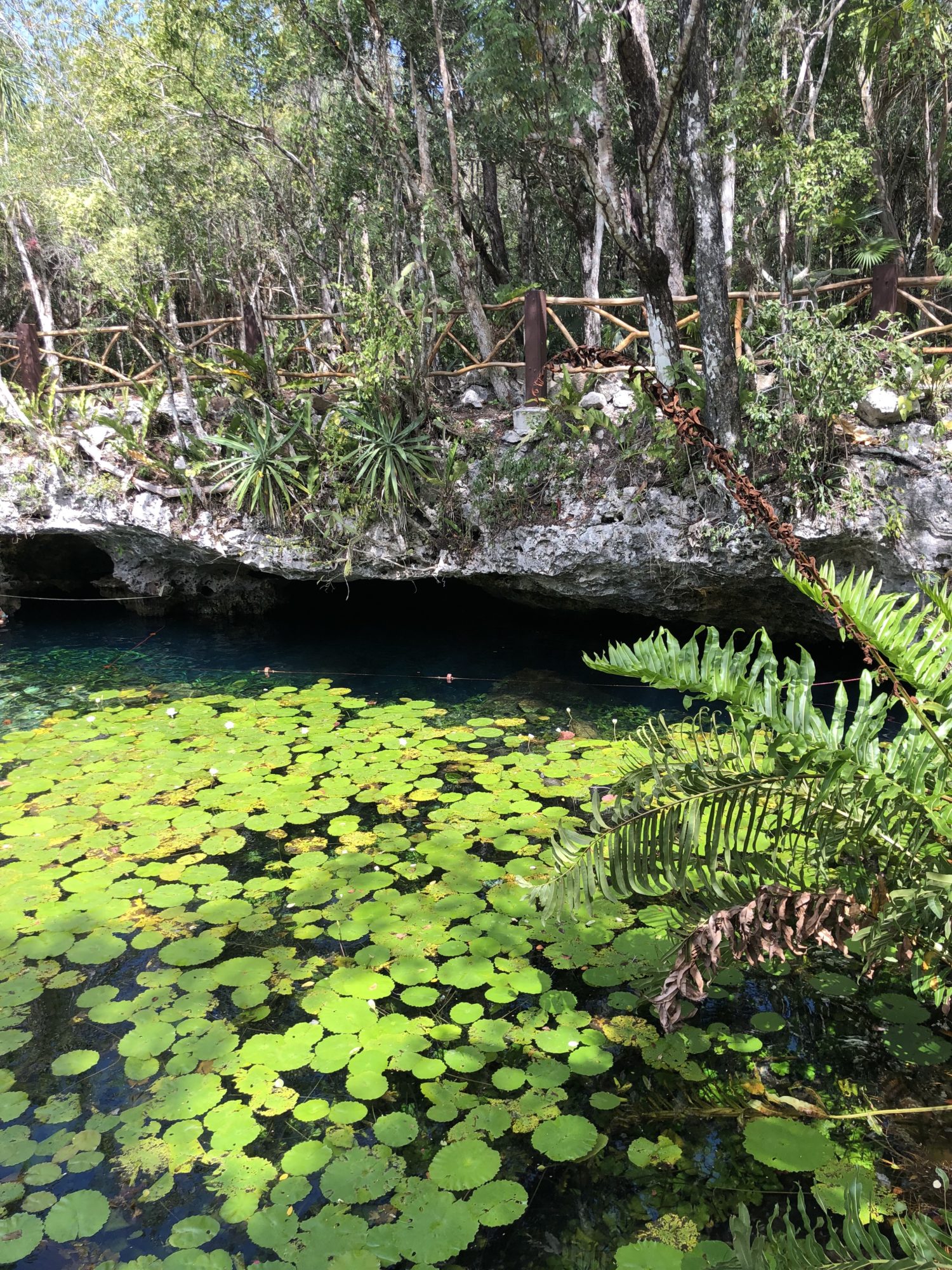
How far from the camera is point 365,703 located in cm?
593

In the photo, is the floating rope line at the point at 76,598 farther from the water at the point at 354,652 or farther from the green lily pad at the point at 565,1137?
the green lily pad at the point at 565,1137

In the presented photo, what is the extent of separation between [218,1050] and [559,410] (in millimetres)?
5253

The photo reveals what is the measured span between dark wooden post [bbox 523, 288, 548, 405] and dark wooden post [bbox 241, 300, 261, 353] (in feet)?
8.68

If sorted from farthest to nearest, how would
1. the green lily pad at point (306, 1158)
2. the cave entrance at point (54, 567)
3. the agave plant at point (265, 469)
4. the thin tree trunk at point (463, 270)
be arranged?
1. the cave entrance at point (54, 567)
2. the agave plant at point (265, 469)
3. the thin tree trunk at point (463, 270)
4. the green lily pad at point (306, 1158)

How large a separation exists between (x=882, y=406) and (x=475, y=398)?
357cm

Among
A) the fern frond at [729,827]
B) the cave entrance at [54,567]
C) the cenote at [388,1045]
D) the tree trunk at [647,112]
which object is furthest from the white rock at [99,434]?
the fern frond at [729,827]

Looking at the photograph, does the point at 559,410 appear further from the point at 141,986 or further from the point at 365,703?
the point at 141,986

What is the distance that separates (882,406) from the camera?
565 centimetres

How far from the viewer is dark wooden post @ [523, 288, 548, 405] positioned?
6.61m

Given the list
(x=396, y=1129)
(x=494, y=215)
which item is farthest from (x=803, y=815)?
(x=494, y=215)

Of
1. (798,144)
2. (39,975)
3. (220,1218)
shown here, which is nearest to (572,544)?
(798,144)

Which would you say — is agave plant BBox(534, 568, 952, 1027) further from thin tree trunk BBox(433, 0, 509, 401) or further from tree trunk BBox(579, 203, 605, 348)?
tree trunk BBox(579, 203, 605, 348)

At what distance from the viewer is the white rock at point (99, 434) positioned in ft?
27.0

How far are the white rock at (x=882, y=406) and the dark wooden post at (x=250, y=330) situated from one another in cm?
521
